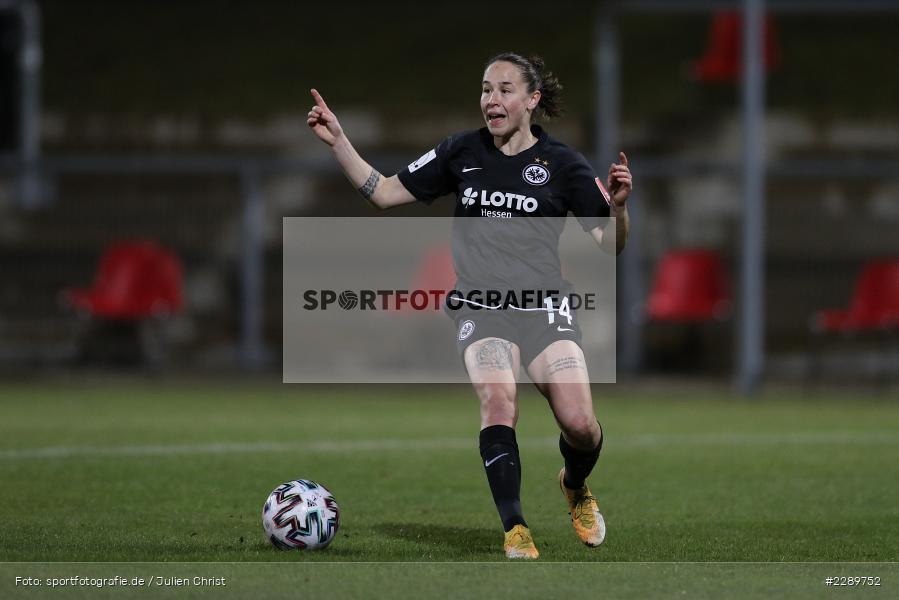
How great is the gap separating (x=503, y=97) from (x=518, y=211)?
528mm

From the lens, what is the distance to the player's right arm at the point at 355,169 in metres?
6.80

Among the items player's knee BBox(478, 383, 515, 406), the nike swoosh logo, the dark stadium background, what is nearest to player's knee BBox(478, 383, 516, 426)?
player's knee BBox(478, 383, 515, 406)

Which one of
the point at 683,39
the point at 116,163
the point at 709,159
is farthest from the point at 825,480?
the point at 683,39

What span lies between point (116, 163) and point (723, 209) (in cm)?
860

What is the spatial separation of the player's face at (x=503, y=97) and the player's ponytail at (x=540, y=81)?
0.12 feet

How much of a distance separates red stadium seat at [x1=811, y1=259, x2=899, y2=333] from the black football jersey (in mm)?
11313

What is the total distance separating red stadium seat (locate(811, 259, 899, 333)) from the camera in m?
17.2

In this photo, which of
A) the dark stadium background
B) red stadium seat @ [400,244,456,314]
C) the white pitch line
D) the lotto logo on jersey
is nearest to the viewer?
the lotto logo on jersey

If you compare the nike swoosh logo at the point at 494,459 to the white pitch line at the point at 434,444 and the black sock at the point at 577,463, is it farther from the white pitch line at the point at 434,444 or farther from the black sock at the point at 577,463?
the white pitch line at the point at 434,444

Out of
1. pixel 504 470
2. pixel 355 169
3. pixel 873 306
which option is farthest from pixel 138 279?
pixel 504 470

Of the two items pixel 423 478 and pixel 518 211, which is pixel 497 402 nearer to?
pixel 518 211

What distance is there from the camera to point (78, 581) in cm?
543

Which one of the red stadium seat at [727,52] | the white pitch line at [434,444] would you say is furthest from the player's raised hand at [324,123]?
the red stadium seat at [727,52]

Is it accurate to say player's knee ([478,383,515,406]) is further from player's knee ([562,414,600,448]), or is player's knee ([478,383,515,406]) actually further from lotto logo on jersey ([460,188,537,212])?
lotto logo on jersey ([460,188,537,212])
